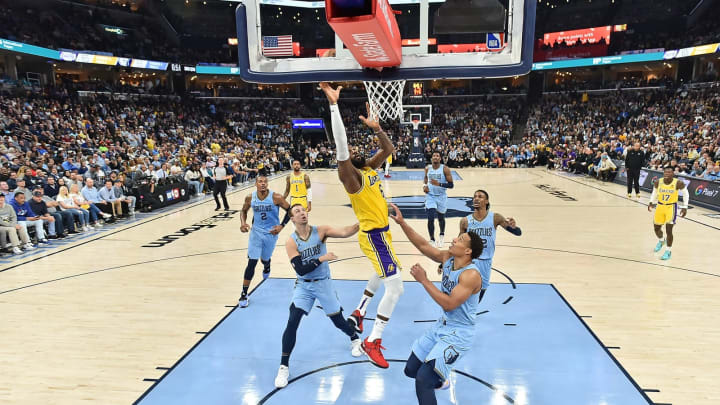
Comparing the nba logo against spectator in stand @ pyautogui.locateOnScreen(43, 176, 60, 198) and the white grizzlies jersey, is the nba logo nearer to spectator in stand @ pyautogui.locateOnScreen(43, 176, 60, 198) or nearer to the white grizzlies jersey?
the white grizzlies jersey

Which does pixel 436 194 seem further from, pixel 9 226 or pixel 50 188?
pixel 50 188

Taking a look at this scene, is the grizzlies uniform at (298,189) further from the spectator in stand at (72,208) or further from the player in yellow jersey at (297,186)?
the spectator in stand at (72,208)

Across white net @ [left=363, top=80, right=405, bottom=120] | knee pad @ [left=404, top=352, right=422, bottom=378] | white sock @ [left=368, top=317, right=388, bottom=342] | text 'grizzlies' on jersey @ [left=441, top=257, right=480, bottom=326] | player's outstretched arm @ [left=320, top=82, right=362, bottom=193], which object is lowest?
white sock @ [left=368, top=317, right=388, bottom=342]

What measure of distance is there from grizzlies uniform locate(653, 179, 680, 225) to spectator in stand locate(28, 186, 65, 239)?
12.5 m

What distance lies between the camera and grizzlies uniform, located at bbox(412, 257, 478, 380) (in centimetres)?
333

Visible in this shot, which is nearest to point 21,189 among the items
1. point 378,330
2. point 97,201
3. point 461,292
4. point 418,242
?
point 97,201

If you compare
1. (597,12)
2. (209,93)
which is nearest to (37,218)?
(209,93)

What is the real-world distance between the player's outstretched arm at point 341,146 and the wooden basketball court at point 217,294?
81.8 inches

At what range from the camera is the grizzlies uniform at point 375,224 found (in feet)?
15.7

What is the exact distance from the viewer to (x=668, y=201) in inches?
313

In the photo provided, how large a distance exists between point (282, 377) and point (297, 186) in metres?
4.92

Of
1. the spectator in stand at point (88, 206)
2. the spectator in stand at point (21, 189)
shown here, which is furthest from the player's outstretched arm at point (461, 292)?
the spectator in stand at point (88, 206)

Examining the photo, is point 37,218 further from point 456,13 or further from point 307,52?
point 456,13

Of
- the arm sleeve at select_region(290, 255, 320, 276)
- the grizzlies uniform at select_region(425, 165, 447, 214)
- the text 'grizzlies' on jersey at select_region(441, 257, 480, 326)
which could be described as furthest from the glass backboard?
the grizzlies uniform at select_region(425, 165, 447, 214)
